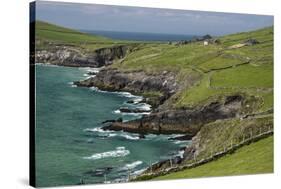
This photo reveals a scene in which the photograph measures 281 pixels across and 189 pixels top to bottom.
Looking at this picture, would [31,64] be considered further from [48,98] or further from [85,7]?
[85,7]

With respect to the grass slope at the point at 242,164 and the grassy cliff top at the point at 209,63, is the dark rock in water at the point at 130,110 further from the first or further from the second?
the grass slope at the point at 242,164

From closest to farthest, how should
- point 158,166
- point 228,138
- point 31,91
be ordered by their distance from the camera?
point 31,91, point 158,166, point 228,138

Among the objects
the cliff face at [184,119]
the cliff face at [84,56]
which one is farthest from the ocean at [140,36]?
A: the cliff face at [184,119]

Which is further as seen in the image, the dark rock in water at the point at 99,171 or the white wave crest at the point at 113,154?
the white wave crest at the point at 113,154

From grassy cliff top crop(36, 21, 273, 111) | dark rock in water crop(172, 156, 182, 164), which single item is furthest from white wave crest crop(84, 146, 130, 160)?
grassy cliff top crop(36, 21, 273, 111)

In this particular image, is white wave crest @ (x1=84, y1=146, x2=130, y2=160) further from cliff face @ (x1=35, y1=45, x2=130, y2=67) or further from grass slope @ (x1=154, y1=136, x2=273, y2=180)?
cliff face @ (x1=35, y1=45, x2=130, y2=67)

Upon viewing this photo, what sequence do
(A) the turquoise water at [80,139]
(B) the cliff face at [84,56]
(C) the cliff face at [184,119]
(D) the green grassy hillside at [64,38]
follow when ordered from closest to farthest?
(A) the turquoise water at [80,139] → (D) the green grassy hillside at [64,38] → (B) the cliff face at [84,56] → (C) the cliff face at [184,119]
